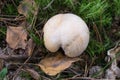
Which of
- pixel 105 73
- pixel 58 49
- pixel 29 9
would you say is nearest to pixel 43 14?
pixel 29 9

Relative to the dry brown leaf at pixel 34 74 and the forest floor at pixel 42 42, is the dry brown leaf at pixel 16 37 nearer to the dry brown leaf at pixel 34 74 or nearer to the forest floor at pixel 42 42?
the forest floor at pixel 42 42

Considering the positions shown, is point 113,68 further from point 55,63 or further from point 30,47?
point 30,47

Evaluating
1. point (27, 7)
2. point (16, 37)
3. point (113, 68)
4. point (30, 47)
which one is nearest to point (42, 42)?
point (30, 47)

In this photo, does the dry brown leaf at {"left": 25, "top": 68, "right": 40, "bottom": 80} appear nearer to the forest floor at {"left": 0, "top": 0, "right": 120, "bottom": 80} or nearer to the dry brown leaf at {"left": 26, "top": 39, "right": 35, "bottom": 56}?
the forest floor at {"left": 0, "top": 0, "right": 120, "bottom": 80}

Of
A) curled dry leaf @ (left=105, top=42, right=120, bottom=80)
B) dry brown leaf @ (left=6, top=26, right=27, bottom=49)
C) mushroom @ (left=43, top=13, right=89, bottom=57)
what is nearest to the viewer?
mushroom @ (left=43, top=13, right=89, bottom=57)

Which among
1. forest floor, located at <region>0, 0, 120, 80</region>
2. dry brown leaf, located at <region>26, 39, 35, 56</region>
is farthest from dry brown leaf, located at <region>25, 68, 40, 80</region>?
dry brown leaf, located at <region>26, 39, 35, 56</region>

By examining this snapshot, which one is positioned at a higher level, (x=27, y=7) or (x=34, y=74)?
(x=27, y=7)
